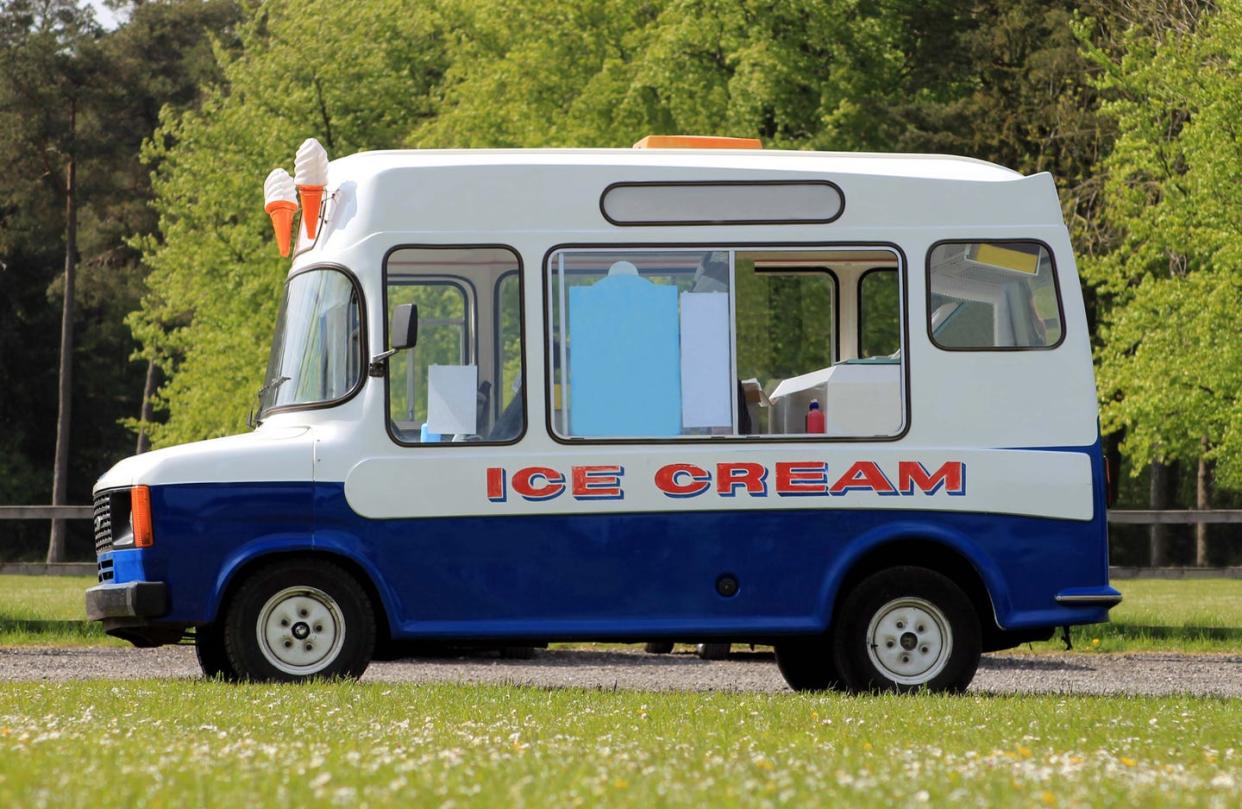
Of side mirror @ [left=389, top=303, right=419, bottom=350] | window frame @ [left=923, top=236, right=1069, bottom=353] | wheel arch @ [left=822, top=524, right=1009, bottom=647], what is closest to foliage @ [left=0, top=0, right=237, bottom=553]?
side mirror @ [left=389, top=303, right=419, bottom=350]

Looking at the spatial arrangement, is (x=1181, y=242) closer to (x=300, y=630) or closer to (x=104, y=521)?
(x=300, y=630)

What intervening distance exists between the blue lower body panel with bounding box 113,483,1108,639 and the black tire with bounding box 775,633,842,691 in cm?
55

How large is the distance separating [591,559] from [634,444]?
0.68 m

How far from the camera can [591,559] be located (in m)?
10.6

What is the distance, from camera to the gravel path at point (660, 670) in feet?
41.3

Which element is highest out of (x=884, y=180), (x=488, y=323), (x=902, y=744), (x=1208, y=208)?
(x=1208, y=208)

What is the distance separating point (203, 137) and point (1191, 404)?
18.7 metres

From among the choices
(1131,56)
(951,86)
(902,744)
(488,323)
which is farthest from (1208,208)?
(902,744)

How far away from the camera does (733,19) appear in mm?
28625

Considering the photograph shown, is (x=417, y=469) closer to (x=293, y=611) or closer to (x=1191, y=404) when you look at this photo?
(x=293, y=611)

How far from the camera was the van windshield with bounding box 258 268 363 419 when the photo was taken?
10.8 metres

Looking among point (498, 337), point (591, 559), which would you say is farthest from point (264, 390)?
point (591, 559)

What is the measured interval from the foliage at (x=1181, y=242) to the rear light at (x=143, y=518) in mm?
18067

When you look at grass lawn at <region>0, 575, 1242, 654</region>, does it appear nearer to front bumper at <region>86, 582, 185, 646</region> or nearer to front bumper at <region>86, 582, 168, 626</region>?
front bumper at <region>86, 582, 185, 646</region>
